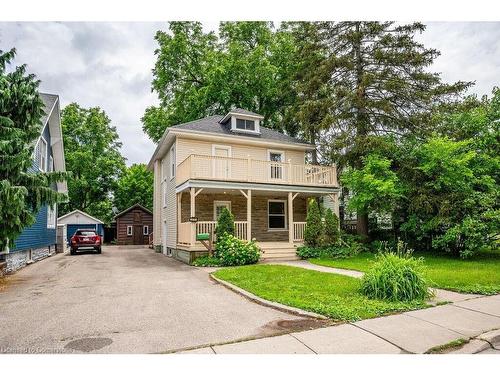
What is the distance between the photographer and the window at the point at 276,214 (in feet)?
57.9

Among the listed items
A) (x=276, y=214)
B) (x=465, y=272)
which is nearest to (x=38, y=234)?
(x=276, y=214)

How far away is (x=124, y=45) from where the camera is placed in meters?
6.93

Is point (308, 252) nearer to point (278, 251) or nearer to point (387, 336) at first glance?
point (278, 251)

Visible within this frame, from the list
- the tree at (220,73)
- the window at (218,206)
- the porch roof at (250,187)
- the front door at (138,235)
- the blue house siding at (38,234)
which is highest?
the tree at (220,73)

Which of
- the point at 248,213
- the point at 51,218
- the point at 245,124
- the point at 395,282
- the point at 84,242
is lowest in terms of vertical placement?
the point at 84,242

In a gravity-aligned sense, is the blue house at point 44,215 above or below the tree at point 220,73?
below

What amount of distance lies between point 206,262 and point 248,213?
9.62 ft

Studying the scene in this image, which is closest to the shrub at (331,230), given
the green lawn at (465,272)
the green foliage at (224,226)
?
the green lawn at (465,272)

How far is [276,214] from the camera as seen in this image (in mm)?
17766

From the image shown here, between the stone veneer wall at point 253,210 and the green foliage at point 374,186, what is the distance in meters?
3.39

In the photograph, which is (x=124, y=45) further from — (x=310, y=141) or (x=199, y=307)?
(x=310, y=141)

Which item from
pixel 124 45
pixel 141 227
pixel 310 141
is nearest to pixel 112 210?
pixel 141 227

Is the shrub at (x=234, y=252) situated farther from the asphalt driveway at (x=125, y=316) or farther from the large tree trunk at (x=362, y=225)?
the large tree trunk at (x=362, y=225)

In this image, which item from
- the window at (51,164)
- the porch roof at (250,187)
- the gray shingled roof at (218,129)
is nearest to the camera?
the porch roof at (250,187)
